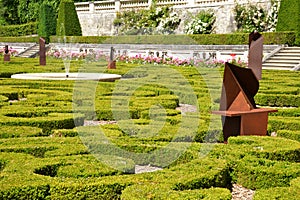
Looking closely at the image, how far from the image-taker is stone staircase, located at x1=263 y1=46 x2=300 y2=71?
1738cm

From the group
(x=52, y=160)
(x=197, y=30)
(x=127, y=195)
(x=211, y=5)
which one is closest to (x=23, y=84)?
(x=52, y=160)

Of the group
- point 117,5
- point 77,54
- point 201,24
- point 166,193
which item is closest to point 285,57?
point 201,24

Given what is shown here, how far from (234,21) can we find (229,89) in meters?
19.7

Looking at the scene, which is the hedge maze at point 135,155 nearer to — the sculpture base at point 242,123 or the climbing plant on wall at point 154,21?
the sculpture base at point 242,123

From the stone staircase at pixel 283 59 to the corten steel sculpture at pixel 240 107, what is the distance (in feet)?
36.0

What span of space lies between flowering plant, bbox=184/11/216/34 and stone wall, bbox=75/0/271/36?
0.97 feet

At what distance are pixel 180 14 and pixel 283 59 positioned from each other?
1094 cm

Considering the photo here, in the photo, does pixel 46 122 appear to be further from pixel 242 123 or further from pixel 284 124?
pixel 284 124

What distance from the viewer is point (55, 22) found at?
3475cm

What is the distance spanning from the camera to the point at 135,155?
525 cm

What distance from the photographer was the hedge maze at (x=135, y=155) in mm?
3865

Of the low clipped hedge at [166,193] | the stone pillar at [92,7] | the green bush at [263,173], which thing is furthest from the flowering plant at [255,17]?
the low clipped hedge at [166,193]

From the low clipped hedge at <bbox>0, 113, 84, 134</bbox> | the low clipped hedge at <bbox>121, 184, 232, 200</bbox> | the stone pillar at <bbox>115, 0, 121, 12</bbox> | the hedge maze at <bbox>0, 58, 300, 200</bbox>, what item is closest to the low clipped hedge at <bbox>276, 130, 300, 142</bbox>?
the hedge maze at <bbox>0, 58, 300, 200</bbox>

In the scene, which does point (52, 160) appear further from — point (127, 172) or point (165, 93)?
point (165, 93)
